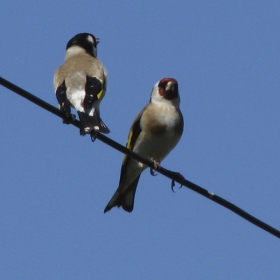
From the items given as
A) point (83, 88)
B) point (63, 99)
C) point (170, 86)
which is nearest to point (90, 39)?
point (170, 86)

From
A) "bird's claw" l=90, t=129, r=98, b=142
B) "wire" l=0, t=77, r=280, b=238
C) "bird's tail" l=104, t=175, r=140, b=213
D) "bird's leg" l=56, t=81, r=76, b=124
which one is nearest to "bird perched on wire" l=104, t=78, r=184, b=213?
"bird's tail" l=104, t=175, r=140, b=213

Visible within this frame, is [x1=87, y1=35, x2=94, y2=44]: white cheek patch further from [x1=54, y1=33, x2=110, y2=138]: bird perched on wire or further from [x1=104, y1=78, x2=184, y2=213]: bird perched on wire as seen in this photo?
[x1=104, y1=78, x2=184, y2=213]: bird perched on wire

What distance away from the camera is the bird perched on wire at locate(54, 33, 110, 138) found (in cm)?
659

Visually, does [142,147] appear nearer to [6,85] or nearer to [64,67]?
[64,67]

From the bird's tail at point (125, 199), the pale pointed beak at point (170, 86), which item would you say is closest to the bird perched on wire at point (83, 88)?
the pale pointed beak at point (170, 86)

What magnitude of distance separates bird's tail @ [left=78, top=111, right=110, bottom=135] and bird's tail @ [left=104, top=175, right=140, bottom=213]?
2.11 m

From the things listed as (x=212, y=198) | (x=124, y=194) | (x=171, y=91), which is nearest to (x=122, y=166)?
(x=124, y=194)

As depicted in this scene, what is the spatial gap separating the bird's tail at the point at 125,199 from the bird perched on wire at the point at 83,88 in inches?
57.0

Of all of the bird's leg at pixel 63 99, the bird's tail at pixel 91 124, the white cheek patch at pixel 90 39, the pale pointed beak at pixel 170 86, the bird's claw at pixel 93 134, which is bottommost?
the bird's claw at pixel 93 134

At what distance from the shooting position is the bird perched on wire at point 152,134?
8320mm

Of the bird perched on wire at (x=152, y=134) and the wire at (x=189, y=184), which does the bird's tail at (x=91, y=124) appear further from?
the bird perched on wire at (x=152, y=134)

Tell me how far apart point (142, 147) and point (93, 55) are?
6.17 feet

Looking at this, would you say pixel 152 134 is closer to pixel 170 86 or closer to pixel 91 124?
pixel 170 86

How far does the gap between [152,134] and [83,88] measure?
1.16 metres
